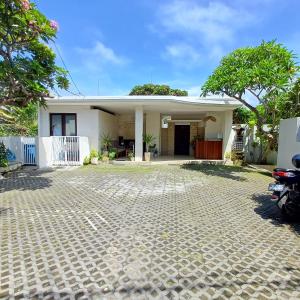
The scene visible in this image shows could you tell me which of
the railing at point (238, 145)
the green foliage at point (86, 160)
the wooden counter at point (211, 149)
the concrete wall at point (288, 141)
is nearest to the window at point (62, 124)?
the green foliage at point (86, 160)

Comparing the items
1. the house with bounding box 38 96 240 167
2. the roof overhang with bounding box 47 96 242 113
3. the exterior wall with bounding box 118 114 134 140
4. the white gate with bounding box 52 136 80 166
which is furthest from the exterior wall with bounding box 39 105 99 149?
the exterior wall with bounding box 118 114 134 140

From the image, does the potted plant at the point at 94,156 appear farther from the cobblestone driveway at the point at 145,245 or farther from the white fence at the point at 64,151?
the cobblestone driveway at the point at 145,245

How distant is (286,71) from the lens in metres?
8.66

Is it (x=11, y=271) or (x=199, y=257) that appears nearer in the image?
(x=11, y=271)

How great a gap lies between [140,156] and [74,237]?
28.9ft

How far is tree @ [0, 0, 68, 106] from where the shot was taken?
19.4 feet

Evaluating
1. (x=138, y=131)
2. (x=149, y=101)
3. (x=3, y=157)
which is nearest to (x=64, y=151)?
(x=3, y=157)

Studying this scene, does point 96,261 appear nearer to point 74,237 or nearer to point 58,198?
point 74,237

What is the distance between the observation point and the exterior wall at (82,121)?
1268 cm

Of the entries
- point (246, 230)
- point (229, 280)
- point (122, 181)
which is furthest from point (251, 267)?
point (122, 181)

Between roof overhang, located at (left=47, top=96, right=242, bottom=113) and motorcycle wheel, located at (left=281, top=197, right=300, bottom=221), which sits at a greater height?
roof overhang, located at (left=47, top=96, right=242, bottom=113)

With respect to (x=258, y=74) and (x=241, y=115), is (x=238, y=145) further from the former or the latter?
(x=241, y=115)

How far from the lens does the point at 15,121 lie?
1873 cm

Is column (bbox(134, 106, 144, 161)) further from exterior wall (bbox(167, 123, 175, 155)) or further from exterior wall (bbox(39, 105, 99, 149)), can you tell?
exterior wall (bbox(167, 123, 175, 155))
